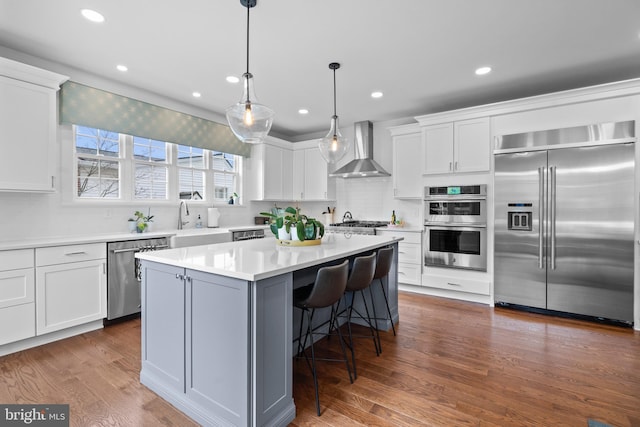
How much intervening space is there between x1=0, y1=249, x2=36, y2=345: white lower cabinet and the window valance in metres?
1.50

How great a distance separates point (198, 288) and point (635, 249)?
4175 mm

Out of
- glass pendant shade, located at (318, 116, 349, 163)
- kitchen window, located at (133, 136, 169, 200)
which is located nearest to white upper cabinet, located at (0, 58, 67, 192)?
kitchen window, located at (133, 136, 169, 200)

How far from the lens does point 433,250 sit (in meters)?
4.41

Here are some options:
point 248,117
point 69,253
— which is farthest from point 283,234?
point 69,253

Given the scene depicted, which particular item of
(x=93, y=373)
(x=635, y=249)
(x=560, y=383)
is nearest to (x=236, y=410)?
(x=93, y=373)

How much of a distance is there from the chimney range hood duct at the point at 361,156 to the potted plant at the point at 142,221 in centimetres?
290

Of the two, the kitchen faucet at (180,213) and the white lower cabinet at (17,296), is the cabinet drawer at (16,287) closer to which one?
the white lower cabinet at (17,296)

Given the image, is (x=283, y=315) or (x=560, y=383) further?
(x=560, y=383)

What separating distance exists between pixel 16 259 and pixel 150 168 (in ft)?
6.20

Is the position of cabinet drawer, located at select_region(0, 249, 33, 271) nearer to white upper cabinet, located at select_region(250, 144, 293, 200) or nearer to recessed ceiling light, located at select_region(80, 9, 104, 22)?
recessed ceiling light, located at select_region(80, 9, 104, 22)

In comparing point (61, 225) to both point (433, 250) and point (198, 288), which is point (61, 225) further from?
point (433, 250)

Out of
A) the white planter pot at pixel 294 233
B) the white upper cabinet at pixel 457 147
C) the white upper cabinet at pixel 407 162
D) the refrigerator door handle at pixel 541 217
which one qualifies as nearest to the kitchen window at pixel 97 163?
the white planter pot at pixel 294 233

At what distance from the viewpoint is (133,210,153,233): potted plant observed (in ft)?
12.3

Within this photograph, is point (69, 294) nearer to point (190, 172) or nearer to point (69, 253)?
point (69, 253)
